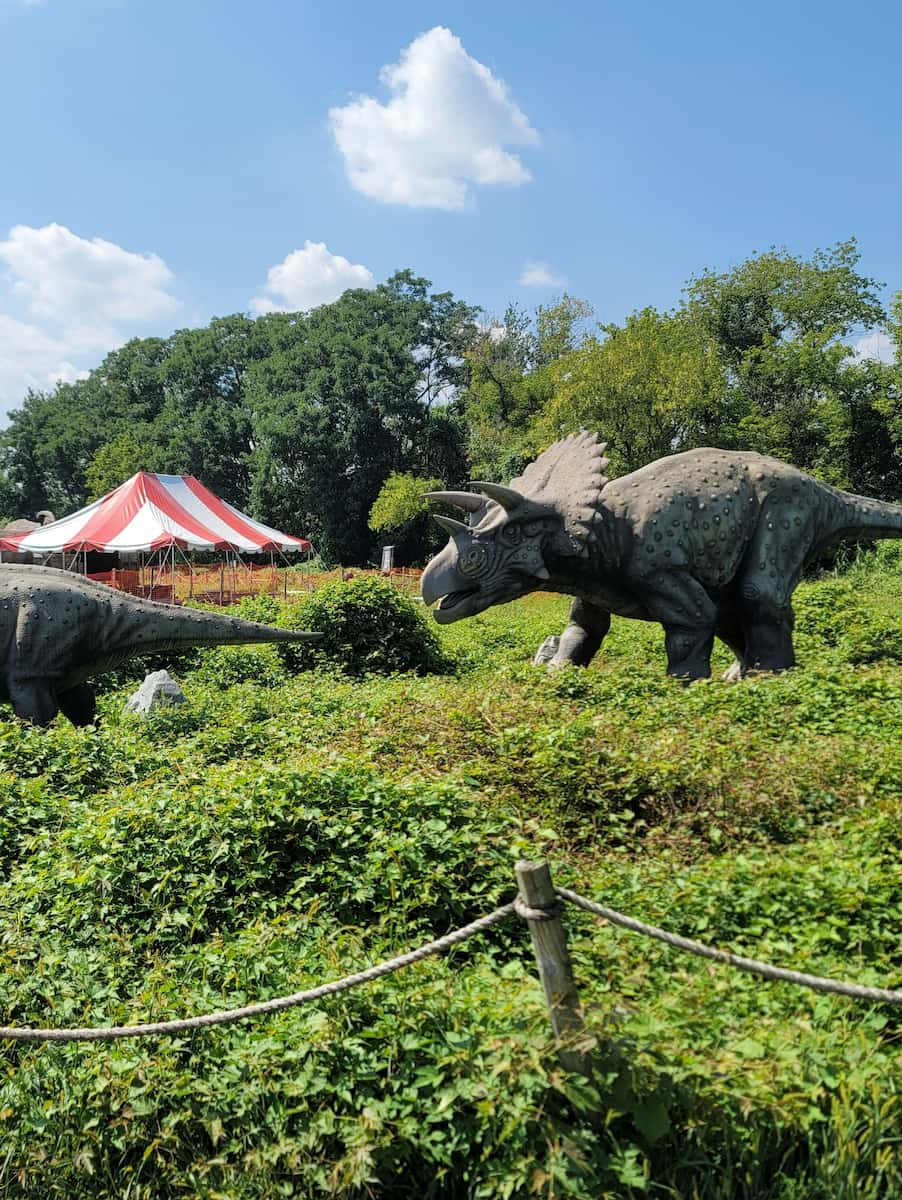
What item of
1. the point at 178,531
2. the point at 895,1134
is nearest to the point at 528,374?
the point at 178,531

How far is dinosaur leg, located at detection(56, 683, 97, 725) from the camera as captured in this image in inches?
279

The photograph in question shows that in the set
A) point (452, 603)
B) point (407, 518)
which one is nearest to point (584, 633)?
point (452, 603)

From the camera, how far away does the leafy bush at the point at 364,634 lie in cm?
962

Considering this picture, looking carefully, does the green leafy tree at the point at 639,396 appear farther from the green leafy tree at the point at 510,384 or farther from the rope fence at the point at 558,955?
the rope fence at the point at 558,955

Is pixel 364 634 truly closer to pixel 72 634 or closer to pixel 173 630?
pixel 173 630

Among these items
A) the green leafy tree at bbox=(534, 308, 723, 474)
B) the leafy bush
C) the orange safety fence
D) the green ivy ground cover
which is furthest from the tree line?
the green ivy ground cover

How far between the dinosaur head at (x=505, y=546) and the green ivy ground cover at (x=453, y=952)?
1409 millimetres

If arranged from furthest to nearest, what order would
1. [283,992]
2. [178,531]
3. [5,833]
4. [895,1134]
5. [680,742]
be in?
[178,531] < [680,742] < [5,833] < [283,992] < [895,1134]

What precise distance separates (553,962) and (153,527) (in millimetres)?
18533

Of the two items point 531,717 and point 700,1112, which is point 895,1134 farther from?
point 531,717

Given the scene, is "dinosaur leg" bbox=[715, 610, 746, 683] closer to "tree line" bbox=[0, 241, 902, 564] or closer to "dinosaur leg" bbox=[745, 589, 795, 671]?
"dinosaur leg" bbox=[745, 589, 795, 671]

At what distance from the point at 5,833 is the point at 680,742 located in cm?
304

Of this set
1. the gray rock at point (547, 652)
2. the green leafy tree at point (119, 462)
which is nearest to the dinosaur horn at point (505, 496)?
the gray rock at point (547, 652)

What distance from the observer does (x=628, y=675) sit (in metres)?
6.78
